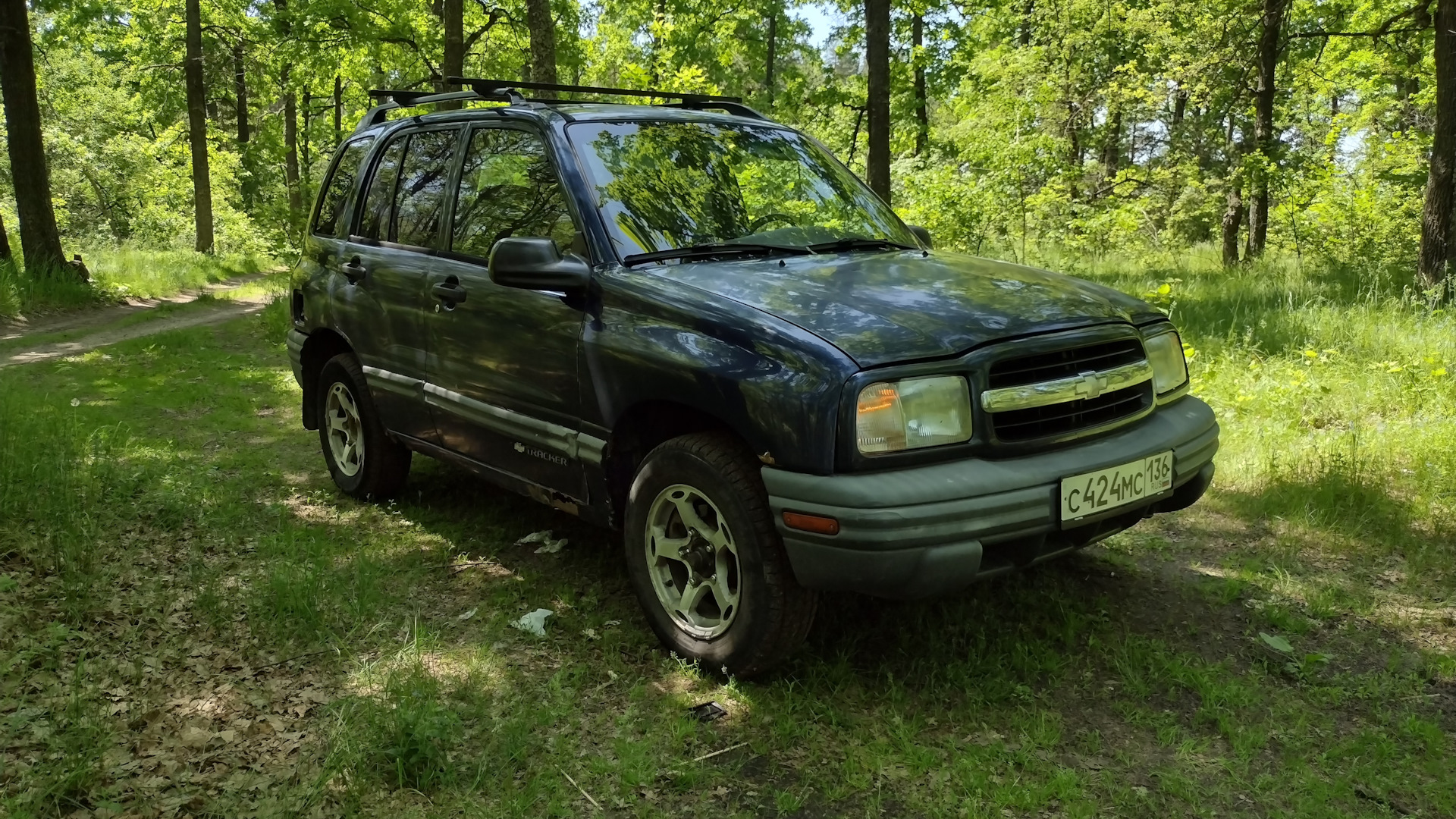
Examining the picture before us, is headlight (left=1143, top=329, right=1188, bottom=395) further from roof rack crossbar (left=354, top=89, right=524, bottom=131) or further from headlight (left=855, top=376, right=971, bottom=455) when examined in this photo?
roof rack crossbar (left=354, top=89, right=524, bottom=131)

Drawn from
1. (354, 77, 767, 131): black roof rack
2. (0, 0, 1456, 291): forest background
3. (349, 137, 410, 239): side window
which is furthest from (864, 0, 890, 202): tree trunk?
(349, 137, 410, 239): side window

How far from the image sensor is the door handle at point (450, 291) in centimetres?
418

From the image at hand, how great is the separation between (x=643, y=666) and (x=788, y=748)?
0.72 meters

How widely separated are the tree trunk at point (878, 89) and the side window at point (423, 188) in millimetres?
6357

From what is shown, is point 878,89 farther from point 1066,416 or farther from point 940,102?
point 940,102

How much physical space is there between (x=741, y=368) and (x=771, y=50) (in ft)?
106

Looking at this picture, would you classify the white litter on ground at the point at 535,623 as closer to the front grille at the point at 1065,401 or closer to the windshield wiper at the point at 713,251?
the windshield wiper at the point at 713,251

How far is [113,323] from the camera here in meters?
12.5

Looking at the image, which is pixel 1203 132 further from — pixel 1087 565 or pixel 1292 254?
pixel 1087 565

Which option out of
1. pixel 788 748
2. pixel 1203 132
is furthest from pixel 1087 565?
pixel 1203 132

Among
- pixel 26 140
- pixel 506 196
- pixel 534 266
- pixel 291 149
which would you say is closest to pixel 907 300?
pixel 534 266

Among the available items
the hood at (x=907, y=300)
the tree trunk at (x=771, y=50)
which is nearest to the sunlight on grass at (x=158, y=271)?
the hood at (x=907, y=300)

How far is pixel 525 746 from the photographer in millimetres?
2945

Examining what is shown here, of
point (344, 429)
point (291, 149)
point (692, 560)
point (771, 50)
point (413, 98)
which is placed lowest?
point (692, 560)
